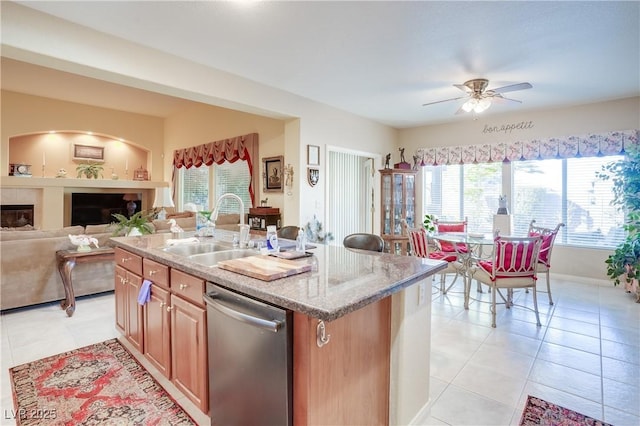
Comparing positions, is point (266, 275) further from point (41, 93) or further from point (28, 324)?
point (41, 93)

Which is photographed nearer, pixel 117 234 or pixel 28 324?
pixel 28 324

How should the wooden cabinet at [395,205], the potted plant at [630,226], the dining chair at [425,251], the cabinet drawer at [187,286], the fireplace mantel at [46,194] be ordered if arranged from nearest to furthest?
the cabinet drawer at [187,286], the potted plant at [630,226], the dining chair at [425,251], the wooden cabinet at [395,205], the fireplace mantel at [46,194]

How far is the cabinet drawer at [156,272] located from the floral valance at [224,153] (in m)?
3.38

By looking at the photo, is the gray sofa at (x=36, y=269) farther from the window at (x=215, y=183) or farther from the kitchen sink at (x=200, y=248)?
the window at (x=215, y=183)

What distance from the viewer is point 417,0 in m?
2.35

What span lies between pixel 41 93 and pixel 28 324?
5.15 meters

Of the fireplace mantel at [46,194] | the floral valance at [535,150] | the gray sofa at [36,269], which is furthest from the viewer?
the fireplace mantel at [46,194]

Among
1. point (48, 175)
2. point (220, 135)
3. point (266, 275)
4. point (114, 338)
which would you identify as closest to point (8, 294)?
point (114, 338)

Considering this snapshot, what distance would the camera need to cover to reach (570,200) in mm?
5090

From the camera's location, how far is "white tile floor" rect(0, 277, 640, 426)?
6.93 ft

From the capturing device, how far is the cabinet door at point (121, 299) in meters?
2.79

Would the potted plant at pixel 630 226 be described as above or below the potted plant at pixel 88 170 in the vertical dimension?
below

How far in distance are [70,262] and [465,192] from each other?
5959 millimetres

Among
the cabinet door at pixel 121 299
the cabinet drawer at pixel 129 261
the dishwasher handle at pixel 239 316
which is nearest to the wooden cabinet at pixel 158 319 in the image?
the cabinet drawer at pixel 129 261
